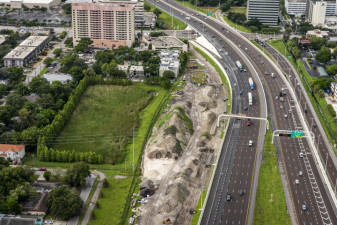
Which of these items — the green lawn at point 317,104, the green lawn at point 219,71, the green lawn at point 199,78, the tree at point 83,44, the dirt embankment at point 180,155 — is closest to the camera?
the dirt embankment at point 180,155

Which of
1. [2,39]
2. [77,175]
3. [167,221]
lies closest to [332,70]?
[167,221]

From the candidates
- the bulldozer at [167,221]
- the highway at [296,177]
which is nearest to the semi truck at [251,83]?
the highway at [296,177]

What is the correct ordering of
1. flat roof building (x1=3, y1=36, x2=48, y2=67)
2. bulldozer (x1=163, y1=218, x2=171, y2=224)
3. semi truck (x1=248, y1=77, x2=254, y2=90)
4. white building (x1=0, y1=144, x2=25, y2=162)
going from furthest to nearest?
flat roof building (x1=3, y1=36, x2=48, y2=67) → semi truck (x1=248, y1=77, x2=254, y2=90) → white building (x1=0, y1=144, x2=25, y2=162) → bulldozer (x1=163, y1=218, x2=171, y2=224)

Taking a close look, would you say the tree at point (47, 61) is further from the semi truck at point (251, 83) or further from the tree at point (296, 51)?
the tree at point (296, 51)

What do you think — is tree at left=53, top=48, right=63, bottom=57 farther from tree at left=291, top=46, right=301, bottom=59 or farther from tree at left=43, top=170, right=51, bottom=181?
tree at left=43, top=170, right=51, bottom=181

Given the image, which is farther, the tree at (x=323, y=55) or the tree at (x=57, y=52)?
the tree at (x=57, y=52)

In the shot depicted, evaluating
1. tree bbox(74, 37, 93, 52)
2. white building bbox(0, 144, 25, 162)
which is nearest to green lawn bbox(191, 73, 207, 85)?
tree bbox(74, 37, 93, 52)

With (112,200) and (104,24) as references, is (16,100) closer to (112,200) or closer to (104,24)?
(112,200)
